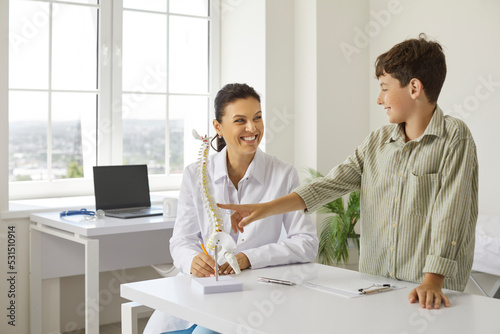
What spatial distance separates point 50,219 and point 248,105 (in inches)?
57.6

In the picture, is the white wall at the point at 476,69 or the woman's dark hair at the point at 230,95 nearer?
the woman's dark hair at the point at 230,95

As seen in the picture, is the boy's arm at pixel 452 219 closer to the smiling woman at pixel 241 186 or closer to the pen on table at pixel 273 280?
the pen on table at pixel 273 280

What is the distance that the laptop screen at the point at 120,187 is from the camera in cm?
334

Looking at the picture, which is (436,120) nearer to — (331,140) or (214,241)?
(214,241)

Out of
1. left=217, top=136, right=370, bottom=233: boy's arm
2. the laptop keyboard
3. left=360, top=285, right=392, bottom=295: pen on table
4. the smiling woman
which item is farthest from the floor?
left=360, top=285, right=392, bottom=295: pen on table

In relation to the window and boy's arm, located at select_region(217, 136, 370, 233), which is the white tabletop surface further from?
boy's arm, located at select_region(217, 136, 370, 233)

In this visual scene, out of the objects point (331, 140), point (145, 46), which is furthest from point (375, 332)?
point (145, 46)

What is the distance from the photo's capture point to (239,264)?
1.93 metres

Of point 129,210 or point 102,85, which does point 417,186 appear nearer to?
point 129,210

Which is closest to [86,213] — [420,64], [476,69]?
[420,64]

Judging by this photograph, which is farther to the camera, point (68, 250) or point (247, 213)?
point (68, 250)

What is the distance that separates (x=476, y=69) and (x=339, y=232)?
4.16ft

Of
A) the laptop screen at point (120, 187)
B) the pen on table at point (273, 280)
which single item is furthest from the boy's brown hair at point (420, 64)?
the laptop screen at point (120, 187)

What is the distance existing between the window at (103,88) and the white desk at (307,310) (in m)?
2.44
